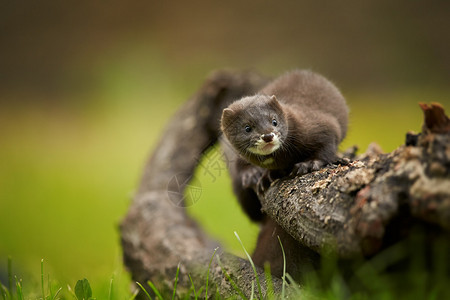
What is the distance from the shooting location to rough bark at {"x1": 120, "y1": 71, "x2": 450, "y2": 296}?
1.55 metres

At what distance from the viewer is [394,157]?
1.73m

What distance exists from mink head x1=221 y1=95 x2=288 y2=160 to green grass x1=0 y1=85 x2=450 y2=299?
1573mm

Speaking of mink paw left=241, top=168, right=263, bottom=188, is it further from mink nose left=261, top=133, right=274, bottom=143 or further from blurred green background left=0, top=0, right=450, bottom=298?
blurred green background left=0, top=0, right=450, bottom=298

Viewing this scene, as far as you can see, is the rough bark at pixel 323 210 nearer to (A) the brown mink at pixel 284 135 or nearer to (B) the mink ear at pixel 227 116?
(A) the brown mink at pixel 284 135

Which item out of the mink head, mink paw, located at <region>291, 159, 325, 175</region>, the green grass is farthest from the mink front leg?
the green grass

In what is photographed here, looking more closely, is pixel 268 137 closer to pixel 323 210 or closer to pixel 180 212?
pixel 323 210

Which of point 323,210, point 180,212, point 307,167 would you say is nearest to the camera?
point 323,210

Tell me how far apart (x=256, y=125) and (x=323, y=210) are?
0.78 metres

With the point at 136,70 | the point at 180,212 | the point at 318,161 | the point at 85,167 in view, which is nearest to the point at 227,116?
the point at 318,161

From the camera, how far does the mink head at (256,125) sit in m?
2.44

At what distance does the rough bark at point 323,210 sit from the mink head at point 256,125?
0.21m

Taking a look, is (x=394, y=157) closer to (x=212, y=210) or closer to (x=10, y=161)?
(x=212, y=210)

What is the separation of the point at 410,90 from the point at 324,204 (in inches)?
331

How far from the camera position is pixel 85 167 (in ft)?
28.6
